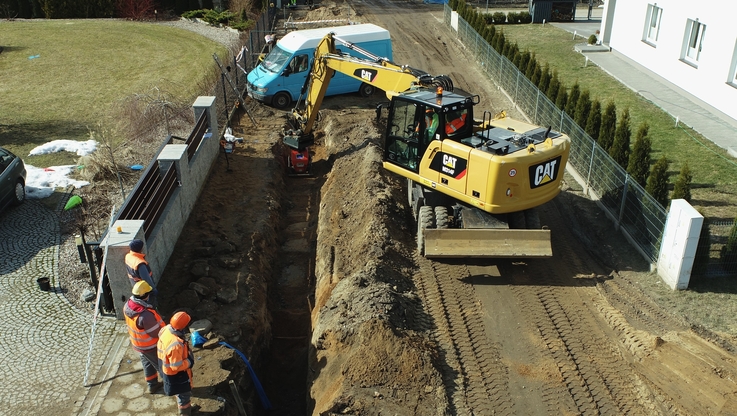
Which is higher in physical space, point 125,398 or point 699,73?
point 699,73

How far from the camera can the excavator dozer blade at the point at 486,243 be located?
11016 mm

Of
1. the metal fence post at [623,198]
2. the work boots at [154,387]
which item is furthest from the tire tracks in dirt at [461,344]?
the work boots at [154,387]

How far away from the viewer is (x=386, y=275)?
1093 cm

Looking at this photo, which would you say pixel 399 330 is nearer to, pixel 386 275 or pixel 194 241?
pixel 386 275

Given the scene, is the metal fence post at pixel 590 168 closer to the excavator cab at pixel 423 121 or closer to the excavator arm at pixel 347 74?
the excavator arm at pixel 347 74

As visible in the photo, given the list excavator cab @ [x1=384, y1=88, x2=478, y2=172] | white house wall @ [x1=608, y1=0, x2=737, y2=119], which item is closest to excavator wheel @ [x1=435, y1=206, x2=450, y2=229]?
excavator cab @ [x1=384, y1=88, x2=478, y2=172]

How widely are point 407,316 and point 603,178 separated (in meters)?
6.60

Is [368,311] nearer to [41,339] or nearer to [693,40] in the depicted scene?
[41,339]

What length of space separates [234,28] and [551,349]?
27.3m

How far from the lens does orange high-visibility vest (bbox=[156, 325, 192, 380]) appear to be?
754cm

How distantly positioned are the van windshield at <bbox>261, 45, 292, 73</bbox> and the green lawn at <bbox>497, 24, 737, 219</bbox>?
1021 centimetres

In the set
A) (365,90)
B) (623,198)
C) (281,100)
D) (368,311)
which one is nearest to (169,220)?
(368,311)

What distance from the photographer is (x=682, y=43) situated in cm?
2103

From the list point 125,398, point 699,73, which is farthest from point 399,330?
point 699,73
